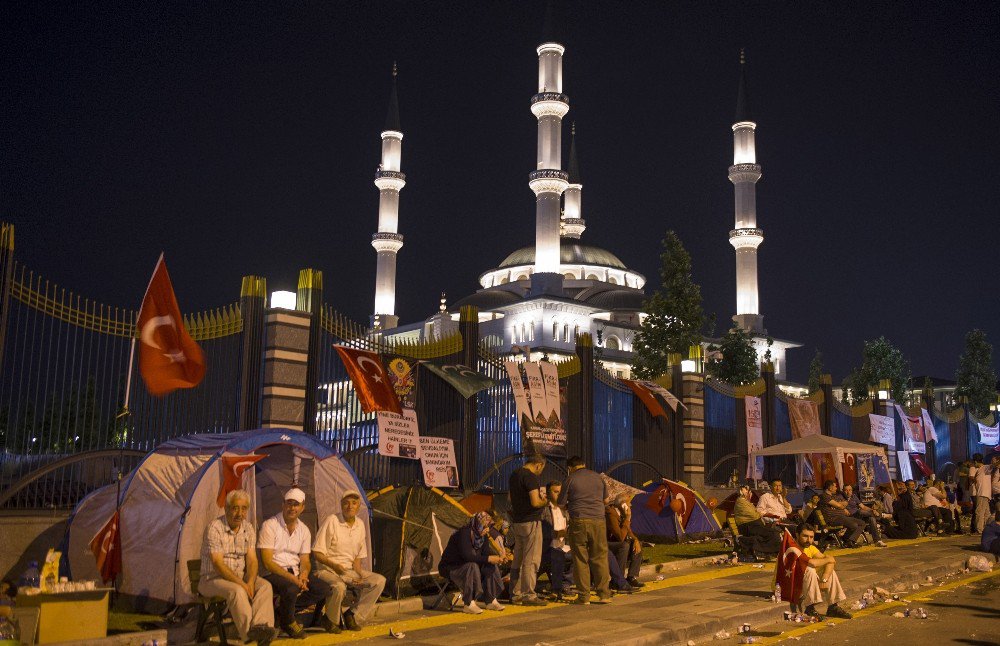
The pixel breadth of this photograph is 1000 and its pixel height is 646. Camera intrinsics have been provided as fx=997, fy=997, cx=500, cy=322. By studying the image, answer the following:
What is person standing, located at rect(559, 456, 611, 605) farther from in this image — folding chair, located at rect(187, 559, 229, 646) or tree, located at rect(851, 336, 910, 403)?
tree, located at rect(851, 336, 910, 403)

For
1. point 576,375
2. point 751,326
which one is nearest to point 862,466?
point 576,375

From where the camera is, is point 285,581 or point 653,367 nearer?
point 285,581

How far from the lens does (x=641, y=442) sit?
68.4 feet

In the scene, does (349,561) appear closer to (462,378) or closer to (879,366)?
(462,378)

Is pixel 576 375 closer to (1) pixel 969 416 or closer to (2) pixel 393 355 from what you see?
(2) pixel 393 355

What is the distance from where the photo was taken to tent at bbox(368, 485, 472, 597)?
10.7 meters

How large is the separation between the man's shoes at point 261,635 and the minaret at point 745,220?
207 ft

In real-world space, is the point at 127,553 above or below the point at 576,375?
below

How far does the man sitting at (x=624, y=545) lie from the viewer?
473 inches

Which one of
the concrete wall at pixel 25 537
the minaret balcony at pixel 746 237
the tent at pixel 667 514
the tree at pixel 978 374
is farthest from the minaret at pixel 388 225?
the concrete wall at pixel 25 537

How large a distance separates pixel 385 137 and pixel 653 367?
1377 inches

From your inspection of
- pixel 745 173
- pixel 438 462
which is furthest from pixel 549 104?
pixel 438 462

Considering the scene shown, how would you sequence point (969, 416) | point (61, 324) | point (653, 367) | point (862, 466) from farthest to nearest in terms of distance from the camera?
point (653, 367) → point (969, 416) → point (862, 466) → point (61, 324)

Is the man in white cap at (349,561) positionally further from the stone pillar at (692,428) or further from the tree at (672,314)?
the tree at (672,314)
